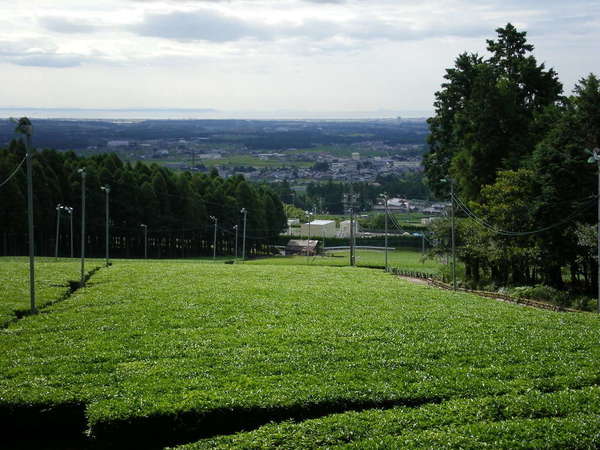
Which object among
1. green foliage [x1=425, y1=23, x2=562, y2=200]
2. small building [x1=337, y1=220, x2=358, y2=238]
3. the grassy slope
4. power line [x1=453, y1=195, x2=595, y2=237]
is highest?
green foliage [x1=425, y1=23, x2=562, y2=200]

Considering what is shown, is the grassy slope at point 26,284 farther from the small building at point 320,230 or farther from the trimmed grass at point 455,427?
the small building at point 320,230

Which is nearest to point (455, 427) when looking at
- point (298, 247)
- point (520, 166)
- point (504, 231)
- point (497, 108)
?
point (504, 231)

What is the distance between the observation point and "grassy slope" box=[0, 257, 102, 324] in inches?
1049

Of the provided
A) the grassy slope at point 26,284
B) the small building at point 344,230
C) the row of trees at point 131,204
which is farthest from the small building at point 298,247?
the grassy slope at point 26,284

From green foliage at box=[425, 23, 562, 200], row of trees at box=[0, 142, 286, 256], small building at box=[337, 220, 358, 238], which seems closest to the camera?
green foliage at box=[425, 23, 562, 200]

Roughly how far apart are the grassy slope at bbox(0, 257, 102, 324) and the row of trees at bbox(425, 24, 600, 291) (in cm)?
2490

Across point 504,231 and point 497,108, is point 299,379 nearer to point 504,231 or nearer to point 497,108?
point 504,231

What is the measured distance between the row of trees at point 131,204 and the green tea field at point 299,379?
2131 inches

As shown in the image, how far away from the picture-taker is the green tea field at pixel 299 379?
13492mm

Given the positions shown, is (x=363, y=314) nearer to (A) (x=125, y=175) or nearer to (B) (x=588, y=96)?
(B) (x=588, y=96)

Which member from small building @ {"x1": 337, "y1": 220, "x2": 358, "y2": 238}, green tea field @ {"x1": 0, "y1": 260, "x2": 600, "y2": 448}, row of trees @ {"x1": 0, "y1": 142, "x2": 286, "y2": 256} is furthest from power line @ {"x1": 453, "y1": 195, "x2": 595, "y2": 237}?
small building @ {"x1": 337, "y1": 220, "x2": 358, "y2": 238}

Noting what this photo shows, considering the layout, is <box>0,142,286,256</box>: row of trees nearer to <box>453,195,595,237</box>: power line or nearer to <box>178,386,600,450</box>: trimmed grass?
<box>453,195,595,237</box>: power line

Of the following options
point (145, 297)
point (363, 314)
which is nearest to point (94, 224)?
point (145, 297)

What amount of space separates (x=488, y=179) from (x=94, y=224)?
48713 mm
